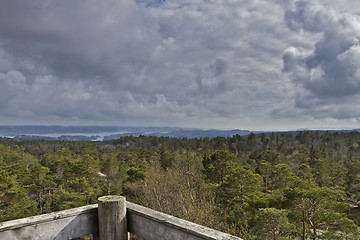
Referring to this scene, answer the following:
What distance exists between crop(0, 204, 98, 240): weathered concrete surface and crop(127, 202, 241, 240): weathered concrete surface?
34 cm

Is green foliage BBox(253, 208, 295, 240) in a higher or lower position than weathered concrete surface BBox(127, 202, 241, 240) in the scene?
lower

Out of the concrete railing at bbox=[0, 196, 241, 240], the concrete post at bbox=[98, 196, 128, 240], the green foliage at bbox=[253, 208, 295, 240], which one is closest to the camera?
the concrete railing at bbox=[0, 196, 241, 240]

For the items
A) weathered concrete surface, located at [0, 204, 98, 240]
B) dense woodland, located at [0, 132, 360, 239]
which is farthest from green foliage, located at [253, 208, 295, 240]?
weathered concrete surface, located at [0, 204, 98, 240]

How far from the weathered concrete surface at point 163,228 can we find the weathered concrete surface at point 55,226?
1.10ft

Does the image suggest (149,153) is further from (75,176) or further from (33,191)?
(33,191)

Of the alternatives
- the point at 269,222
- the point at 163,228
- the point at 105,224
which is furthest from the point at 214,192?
the point at 163,228

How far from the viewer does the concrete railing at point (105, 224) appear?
167 centimetres

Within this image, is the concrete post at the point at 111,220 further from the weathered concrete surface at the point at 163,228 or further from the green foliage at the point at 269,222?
the green foliage at the point at 269,222

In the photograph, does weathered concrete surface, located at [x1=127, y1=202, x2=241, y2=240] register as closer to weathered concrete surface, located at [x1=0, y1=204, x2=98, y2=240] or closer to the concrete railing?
the concrete railing

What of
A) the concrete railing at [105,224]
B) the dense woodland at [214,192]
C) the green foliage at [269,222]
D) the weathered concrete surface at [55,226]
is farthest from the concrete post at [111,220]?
the green foliage at [269,222]

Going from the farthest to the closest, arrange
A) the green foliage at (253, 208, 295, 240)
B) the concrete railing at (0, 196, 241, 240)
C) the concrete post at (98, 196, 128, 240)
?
the green foliage at (253, 208, 295, 240), the concrete post at (98, 196, 128, 240), the concrete railing at (0, 196, 241, 240)

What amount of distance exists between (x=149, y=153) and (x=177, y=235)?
3858cm

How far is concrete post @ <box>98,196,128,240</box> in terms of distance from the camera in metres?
1.93

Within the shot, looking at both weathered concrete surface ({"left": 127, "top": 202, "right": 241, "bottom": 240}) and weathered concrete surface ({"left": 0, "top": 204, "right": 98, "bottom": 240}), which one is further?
weathered concrete surface ({"left": 0, "top": 204, "right": 98, "bottom": 240})
